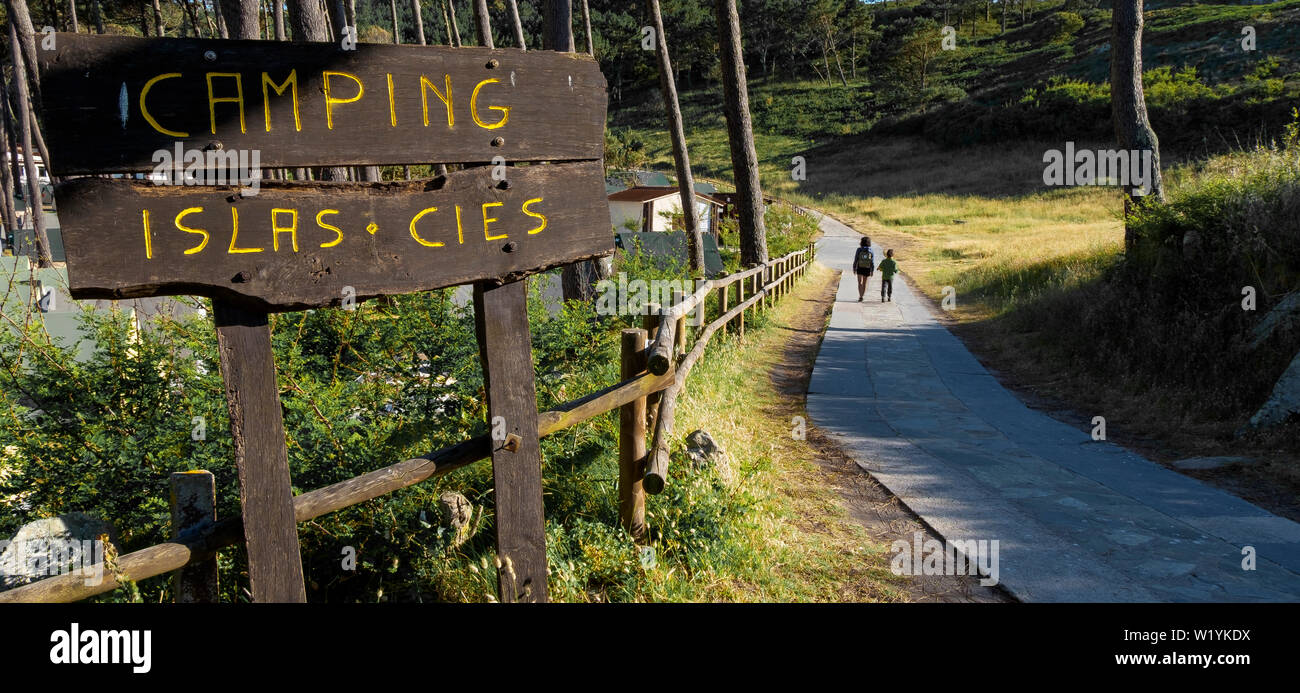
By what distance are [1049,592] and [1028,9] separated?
127 metres

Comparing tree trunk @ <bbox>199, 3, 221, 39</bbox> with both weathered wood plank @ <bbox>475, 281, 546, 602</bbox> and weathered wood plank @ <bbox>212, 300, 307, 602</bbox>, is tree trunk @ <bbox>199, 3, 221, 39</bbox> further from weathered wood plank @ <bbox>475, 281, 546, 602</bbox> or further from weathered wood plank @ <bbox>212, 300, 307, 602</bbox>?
weathered wood plank @ <bbox>212, 300, 307, 602</bbox>

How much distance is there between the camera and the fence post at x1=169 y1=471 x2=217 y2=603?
3.03m

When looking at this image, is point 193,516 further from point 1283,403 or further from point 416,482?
point 1283,403

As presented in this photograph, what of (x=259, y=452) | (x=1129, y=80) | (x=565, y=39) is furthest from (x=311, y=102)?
(x=1129, y=80)

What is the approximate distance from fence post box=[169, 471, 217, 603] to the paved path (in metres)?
3.98

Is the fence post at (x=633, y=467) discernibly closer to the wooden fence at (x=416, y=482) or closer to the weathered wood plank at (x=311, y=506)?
the wooden fence at (x=416, y=482)

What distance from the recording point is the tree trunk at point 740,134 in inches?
634

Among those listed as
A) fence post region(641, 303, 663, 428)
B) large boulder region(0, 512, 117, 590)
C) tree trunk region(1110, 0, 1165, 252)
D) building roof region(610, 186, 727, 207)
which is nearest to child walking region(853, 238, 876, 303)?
tree trunk region(1110, 0, 1165, 252)

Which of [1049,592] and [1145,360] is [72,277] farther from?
[1145,360]

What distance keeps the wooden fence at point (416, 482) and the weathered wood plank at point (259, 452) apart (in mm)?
132

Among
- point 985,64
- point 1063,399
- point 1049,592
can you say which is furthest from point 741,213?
point 985,64

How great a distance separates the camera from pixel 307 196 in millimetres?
2775

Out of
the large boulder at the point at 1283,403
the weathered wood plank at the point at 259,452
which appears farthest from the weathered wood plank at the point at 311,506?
the large boulder at the point at 1283,403

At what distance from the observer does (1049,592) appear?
4.52 m
